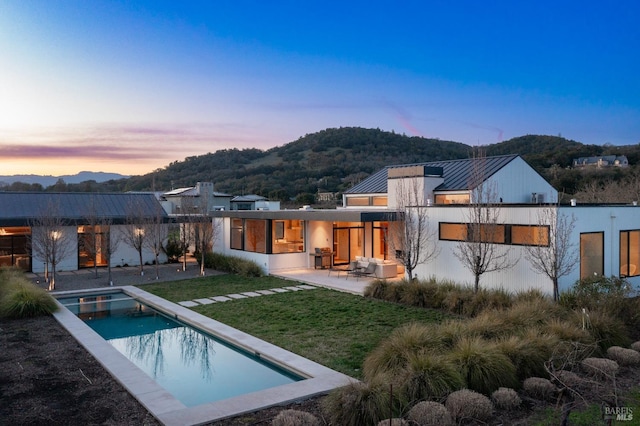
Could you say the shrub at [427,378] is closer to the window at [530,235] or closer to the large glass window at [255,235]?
the window at [530,235]

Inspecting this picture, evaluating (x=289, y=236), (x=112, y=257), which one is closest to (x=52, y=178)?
(x=112, y=257)

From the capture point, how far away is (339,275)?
18359 mm

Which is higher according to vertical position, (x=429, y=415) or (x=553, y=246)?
(x=553, y=246)

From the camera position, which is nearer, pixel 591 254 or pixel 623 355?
pixel 623 355

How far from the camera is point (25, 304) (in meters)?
12.1

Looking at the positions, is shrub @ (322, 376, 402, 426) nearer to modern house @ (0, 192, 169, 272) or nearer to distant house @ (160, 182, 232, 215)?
modern house @ (0, 192, 169, 272)

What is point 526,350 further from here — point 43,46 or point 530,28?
point 43,46

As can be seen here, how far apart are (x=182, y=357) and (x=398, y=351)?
15.0 ft

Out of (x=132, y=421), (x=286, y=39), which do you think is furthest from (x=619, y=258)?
(x=286, y=39)

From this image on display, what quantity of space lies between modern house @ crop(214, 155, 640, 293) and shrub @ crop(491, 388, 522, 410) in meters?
6.75

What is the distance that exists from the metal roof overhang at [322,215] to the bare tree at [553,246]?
4.90 m

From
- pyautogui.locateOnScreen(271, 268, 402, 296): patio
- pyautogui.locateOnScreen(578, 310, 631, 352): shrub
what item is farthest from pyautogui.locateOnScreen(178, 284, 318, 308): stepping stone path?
pyautogui.locateOnScreen(578, 310, 631, 352): shrub

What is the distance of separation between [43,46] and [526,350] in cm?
1948

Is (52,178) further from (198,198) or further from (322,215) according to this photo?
(322,215)
